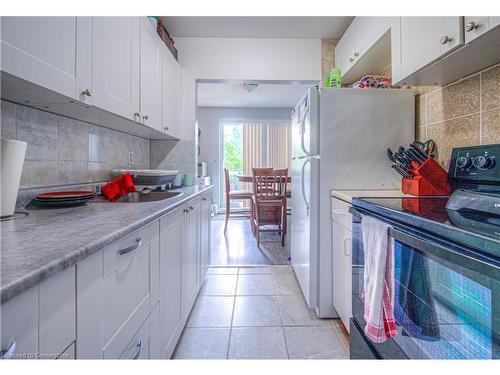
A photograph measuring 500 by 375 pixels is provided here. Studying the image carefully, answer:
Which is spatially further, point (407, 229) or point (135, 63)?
point (135, 63)

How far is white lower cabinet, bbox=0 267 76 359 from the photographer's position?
0.41 m

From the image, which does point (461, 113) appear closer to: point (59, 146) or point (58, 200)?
point (58, 200)

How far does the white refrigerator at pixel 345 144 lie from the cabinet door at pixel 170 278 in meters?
0.92

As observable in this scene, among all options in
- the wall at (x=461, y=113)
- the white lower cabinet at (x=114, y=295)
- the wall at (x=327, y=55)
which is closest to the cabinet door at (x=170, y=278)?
the white lower cabinet at (x=114, y=295)

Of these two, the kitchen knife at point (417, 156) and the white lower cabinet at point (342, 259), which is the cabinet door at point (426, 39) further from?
the white lower cabinet at point (342, 259)

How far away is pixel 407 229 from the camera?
0.84 m

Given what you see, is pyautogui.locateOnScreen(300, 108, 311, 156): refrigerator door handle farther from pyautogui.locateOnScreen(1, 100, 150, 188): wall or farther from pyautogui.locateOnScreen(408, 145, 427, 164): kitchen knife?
pyautogui.locateOnScreen(1, 100, 150, 188): wall

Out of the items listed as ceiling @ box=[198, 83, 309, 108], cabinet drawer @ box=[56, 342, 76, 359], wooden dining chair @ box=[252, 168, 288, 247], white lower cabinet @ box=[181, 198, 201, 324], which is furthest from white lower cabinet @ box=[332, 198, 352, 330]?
ceiling @ box=[198, 83, 309, 108]

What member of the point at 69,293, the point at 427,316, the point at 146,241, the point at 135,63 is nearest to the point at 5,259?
the point at 69,293

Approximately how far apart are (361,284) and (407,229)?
1.66 ft

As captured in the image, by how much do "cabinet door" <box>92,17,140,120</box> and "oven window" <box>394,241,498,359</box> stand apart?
1.48m

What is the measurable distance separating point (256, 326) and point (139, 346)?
991 millimetres
